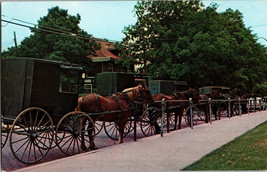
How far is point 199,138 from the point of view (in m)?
9.59

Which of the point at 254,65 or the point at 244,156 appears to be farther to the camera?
the point at 254,65

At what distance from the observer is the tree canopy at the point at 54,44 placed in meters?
24.4

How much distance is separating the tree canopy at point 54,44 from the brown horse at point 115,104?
46.8 ft

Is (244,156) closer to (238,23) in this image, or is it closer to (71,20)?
(71,20)

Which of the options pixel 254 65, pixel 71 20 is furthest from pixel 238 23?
pixel 71 20

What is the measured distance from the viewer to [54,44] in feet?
83.1

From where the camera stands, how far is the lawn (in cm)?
553

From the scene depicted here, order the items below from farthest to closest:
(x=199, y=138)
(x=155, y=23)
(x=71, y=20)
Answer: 1. (x=71, y=20)
2. (x=155, y=23)
3. (x=199, y=138)

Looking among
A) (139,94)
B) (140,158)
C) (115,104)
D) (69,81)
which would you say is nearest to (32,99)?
(69,81)

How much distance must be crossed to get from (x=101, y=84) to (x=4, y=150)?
19.1 feet

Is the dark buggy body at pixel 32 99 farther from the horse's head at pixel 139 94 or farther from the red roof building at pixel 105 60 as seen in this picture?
the red roof building at pixel 105 60

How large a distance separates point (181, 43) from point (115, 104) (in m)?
18.3

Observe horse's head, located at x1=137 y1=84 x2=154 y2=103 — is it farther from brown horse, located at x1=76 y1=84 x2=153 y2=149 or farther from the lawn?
the lawn

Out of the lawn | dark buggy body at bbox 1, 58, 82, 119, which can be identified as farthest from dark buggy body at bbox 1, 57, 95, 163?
the lawn
